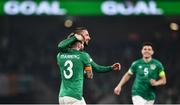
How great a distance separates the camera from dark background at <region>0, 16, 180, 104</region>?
19.8 meters

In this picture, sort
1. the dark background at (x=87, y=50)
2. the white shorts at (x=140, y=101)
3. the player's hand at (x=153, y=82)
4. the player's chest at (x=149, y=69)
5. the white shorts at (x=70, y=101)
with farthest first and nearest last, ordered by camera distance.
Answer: the dark background at (x=87, y=50) → the player's chest at (x=149, y=69) → the white shorts at (x=140, y=101) → the player's hand at (x=153, y=82) → the white shorts at (x=70, y=101)

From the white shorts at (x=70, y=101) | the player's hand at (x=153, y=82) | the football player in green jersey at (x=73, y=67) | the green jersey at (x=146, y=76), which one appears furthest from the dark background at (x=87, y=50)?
the white shorts at (x=70, y=101)

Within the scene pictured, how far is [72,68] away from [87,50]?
24.3ft

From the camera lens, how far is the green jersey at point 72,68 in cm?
1228

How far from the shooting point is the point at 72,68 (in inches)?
486

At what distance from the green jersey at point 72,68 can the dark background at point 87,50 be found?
24.0ft

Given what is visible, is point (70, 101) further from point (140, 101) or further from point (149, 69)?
point (149, 69)

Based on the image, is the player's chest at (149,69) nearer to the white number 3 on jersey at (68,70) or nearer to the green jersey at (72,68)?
the green jersey at (72,68)

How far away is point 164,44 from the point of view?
19.9 meters

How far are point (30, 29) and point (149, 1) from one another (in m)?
3.10

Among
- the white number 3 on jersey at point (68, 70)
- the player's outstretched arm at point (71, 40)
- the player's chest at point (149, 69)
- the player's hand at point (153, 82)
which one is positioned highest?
the player's outstretched arm at point (71, 40)

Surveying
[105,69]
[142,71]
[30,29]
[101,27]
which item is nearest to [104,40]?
[101,27]

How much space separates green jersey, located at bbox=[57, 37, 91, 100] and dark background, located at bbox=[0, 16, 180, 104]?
7.31 metres

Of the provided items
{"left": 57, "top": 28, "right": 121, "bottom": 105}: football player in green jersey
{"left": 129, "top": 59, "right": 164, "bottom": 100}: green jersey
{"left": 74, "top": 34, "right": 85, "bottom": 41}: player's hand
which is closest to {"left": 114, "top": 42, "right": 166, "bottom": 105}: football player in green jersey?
{"left": 129, "top": 59, "right": 164, "bottom": 100}: green jersey
